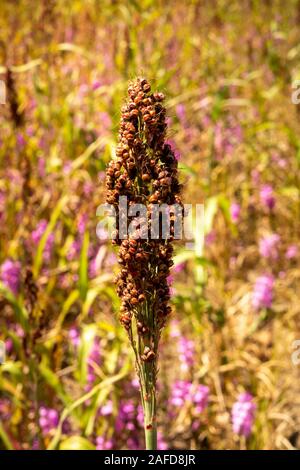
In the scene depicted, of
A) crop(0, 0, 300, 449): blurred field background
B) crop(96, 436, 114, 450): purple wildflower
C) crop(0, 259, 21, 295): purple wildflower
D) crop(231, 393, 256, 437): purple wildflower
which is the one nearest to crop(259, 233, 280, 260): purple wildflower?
crop(0, 0, 300, 449): blurred field background

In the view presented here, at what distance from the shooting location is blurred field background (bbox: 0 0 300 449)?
2.27 meters

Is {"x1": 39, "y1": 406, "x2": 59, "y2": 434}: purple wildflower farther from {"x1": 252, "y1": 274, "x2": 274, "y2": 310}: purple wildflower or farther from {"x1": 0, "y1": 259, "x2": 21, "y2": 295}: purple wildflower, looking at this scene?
{"x1": 252, "y1": 274, "x2": 274, "y2": 310}: purple wildflower

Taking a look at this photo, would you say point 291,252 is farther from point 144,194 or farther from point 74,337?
point 144,194

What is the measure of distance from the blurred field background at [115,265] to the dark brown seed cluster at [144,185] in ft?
1.34

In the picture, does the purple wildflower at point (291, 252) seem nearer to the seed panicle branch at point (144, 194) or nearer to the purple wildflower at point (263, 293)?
the purple wildflower at point (263, 293)

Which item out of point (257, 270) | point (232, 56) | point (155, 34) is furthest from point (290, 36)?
point (257, 270)

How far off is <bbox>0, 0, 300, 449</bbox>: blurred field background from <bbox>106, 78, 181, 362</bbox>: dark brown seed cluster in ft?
1.34

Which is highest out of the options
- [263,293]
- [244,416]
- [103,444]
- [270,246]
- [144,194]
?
[144,194]

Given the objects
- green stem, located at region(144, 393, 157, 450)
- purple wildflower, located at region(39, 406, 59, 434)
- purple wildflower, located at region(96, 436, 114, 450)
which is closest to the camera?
green stem, located at region(144, 393, 157, 450)

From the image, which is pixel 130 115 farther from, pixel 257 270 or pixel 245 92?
pixel 245 92

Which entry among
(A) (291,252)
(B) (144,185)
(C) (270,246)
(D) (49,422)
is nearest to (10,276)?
(D) (49,422)

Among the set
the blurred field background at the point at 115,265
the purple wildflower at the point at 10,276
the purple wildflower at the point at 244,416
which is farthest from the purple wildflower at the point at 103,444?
the purple wildflower at the point at 10,276

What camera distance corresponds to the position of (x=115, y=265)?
2.59 metres

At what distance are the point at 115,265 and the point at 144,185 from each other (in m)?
1.49
